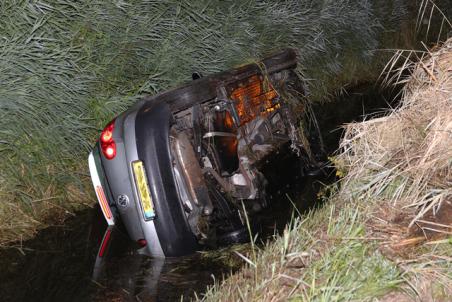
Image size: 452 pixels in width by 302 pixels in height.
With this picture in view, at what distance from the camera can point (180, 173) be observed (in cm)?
501

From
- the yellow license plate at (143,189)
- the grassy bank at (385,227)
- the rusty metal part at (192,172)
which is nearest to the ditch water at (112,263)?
the rusty metal part at (192,172)

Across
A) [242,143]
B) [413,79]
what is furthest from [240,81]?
[413,79]

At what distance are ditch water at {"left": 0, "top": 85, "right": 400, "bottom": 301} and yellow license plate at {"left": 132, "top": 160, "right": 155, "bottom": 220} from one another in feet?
1.98

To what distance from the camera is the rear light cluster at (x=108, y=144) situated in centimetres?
495

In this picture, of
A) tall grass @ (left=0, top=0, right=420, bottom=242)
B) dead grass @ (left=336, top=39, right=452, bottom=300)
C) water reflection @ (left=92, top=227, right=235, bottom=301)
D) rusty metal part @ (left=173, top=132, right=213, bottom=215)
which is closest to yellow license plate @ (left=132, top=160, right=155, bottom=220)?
rusty metal part @ (left=173, top=132, right=213, bottom=215)

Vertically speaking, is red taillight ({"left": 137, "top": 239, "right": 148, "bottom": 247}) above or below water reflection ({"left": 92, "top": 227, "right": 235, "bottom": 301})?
above

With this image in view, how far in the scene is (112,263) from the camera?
554 centimetres

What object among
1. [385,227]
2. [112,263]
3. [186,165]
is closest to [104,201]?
[112,263]

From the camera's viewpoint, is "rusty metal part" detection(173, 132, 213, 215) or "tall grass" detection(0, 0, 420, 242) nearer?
"rusty metal part" detection(173, 132, 213, 215)

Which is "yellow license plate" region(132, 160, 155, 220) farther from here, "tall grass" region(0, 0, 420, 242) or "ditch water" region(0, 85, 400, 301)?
Result: "tall grass" region(0, 0, 420, 242)

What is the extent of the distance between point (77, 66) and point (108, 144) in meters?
2.15

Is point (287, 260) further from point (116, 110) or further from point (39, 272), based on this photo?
point (116, 110)

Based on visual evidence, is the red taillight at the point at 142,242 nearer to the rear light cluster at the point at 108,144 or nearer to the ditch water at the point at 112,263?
the ditch water at the point at 112,263

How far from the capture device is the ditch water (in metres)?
5.00
